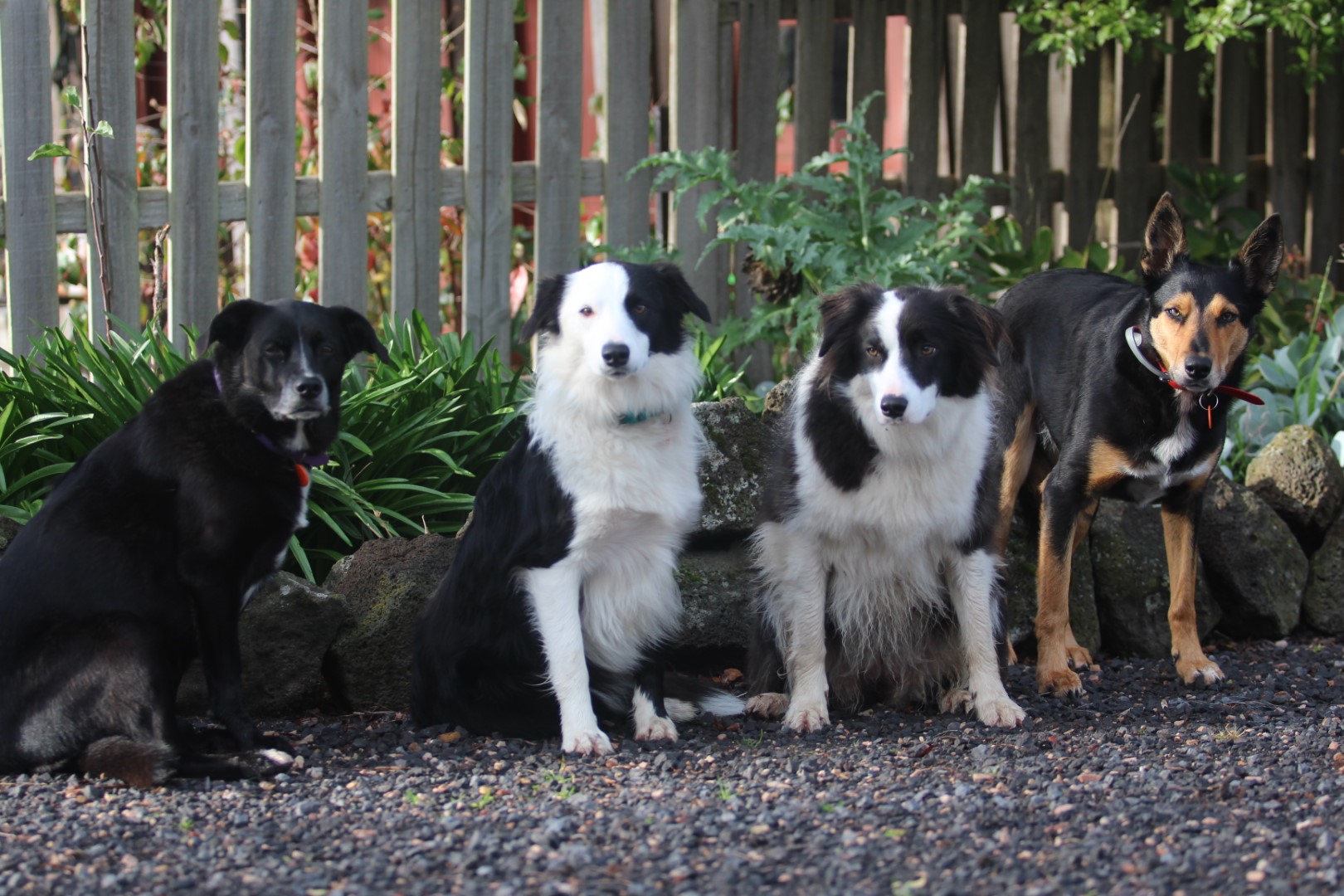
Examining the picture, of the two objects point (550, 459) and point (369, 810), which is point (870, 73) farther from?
point (369, 810)

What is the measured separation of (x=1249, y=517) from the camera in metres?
5.41

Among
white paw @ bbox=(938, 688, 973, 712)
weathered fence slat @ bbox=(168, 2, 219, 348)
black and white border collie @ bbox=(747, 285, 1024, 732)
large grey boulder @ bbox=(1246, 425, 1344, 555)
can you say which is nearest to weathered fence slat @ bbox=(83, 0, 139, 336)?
weathered fence slat @ bbox=(168, 2, 219, 348)

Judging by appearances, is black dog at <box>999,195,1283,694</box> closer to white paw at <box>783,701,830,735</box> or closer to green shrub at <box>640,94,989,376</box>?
white paw at <box>783,701,830,735</box>

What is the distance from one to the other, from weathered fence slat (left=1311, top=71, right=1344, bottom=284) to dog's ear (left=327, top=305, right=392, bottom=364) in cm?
689

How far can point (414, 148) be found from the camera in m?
6.39

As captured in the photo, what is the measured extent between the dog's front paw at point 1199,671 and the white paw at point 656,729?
187cm

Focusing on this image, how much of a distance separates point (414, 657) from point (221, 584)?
68cm

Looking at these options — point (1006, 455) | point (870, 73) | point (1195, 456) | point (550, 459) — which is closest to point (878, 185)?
point (870, 73)

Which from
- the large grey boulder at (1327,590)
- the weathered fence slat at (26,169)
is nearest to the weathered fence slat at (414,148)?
the weathered fence slat at (26,169)

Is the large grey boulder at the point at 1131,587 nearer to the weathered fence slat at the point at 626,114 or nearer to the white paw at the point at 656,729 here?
the white paw at the point at 656,729

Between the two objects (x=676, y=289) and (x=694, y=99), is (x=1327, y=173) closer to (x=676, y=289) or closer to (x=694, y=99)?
(x=694, y=99)

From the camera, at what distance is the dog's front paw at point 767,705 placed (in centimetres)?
443

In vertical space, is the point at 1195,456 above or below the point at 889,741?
above

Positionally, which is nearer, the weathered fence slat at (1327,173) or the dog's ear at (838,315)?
the dog's ear at (838,315)
